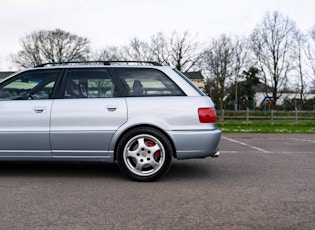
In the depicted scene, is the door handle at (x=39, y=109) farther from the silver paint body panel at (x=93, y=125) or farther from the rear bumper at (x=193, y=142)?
the rear bumper at (x=193, y=142)

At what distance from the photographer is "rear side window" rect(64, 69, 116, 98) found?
4961 mm

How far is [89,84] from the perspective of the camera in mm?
5027

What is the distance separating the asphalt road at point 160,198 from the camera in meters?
3.20

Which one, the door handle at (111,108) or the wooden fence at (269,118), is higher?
the door handle at (111,108)

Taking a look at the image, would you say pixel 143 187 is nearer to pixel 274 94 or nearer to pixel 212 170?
pixel 212 170

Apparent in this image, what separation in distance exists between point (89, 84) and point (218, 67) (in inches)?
1487

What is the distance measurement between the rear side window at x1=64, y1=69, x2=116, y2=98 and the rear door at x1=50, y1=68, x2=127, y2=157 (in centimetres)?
1

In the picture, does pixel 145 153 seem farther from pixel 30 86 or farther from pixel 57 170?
pixel 30 86

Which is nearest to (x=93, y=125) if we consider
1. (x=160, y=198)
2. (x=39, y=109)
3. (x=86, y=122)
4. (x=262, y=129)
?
(x=86, y=122)

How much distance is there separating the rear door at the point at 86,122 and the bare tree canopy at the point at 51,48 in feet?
165

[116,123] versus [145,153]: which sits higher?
[116,123]

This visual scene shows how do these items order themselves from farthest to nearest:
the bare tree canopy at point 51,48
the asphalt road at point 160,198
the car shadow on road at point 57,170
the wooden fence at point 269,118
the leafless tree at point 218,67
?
the bare tree canopy at point 51,48 < the leafless tree at point 218,67 < the wooden fence at point 269,118 < the car shadow on road at point 57,170 < the asphalt road at point 160,198

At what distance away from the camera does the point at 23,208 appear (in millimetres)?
3570

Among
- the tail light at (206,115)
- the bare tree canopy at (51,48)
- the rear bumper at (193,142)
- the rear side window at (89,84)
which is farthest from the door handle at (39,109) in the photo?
the bare tree canopy at (51,48)
